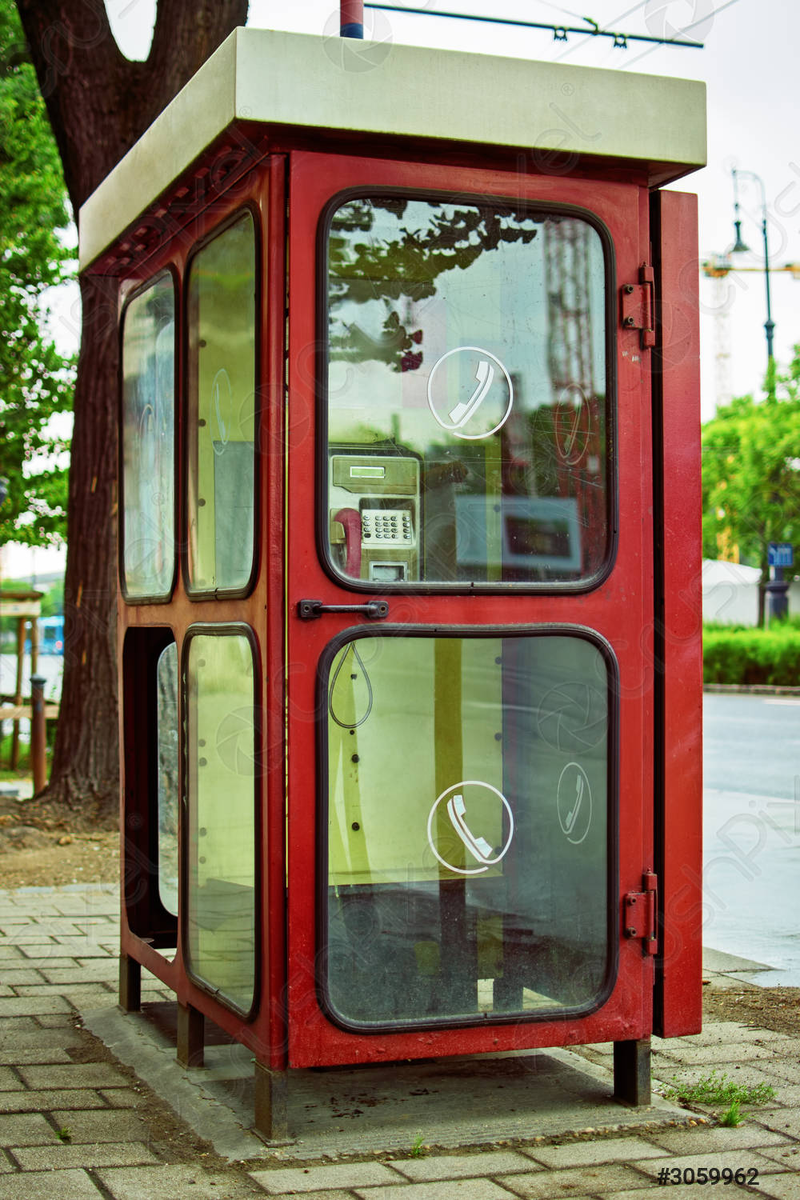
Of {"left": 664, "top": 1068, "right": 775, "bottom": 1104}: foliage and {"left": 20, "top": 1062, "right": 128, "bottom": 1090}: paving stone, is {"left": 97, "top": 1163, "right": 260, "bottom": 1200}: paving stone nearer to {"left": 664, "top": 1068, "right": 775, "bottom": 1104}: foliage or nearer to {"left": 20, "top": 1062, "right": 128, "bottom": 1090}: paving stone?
{"left": 20, "top": 1062, "right": 128, "bottom": 1090}: paving stone

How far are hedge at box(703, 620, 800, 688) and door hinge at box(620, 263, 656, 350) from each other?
72.7ft

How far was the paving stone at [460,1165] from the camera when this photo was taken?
125 inches

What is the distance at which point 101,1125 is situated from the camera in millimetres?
3543

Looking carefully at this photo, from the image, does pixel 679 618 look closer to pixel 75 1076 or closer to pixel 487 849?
pixel 487 849

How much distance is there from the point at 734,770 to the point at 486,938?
29.9 feet

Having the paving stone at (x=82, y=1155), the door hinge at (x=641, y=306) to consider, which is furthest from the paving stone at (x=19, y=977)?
the door hinge at (x=641, y=306)

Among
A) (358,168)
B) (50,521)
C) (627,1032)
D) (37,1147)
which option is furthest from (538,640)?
(50,521)

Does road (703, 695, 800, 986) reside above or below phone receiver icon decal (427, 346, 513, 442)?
below

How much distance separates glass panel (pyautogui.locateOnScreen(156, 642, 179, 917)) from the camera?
183 inches

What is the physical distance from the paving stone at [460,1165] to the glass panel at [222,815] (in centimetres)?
55

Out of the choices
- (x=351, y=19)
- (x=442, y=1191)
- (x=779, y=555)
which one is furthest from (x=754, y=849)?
(x=779, y=555)

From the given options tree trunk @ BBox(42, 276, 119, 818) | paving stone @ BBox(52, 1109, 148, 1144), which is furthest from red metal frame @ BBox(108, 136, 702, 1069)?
tree trunk @ BBox(42, 276, 119, 818)

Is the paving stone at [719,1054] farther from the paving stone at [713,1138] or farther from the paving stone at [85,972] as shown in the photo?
the paving stone at [85,972]

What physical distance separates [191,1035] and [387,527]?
1.56 metres
